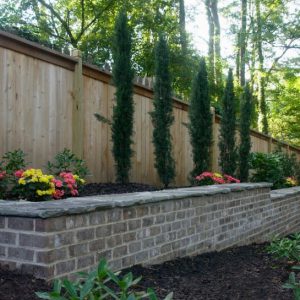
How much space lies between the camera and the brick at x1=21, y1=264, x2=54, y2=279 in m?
2.99

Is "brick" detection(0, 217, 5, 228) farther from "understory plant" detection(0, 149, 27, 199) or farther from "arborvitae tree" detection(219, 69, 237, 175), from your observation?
"arborvitae tree" detection(219, 69, 237, 175)

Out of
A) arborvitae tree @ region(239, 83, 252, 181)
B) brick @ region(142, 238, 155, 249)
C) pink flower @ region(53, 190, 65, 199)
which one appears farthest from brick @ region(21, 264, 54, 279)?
arborvitae tree @ region(239, 83, 252, 181)

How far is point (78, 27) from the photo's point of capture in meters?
15.3

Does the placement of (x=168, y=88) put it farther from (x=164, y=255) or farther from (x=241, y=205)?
(x=164, y=255)

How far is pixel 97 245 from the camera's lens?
352cm

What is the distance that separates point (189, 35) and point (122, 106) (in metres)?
9.28

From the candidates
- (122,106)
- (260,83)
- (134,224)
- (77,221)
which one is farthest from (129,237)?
(260,83)

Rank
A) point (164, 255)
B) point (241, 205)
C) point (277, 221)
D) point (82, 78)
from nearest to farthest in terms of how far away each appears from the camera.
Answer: point (164, 255) → point (82, 78) → point (241, 205) → point (277, 221)

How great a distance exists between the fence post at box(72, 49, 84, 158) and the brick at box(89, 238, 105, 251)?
2.31 metres

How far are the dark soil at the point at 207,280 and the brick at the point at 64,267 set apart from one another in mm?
155

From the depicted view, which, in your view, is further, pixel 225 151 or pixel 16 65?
pixel 225 151

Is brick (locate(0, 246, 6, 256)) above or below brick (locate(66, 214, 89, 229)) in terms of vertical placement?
below

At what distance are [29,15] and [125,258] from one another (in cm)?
1215

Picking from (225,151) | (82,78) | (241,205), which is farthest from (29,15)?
(241,205)
